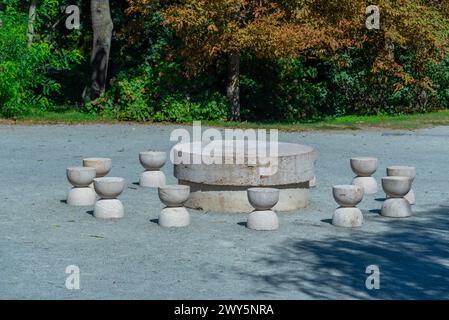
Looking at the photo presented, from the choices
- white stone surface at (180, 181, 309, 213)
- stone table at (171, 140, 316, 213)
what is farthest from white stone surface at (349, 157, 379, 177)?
white stone surface at (180, 181, 309, 213)

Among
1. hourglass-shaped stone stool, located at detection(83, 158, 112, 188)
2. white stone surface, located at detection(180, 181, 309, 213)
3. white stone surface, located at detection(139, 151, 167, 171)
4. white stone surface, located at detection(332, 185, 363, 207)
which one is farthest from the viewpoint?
white stone surface, located at detection(139, 151, 167, 171)

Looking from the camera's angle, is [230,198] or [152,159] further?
[152,159]

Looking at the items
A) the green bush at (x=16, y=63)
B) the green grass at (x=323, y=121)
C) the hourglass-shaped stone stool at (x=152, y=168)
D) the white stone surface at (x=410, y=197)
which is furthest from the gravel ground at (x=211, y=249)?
the green bush at (x=16, y=63)

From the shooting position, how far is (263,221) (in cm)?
1049

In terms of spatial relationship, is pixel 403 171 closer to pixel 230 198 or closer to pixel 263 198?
pixel 230 198

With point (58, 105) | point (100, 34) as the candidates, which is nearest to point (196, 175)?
point (100, 34)

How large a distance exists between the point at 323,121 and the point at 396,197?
13.2 meters

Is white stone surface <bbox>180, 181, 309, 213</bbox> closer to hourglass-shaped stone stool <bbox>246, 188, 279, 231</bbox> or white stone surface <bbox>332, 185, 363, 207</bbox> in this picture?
hourglass-shaped stone stool <bbox>246, 188, 279, 231</bbox>

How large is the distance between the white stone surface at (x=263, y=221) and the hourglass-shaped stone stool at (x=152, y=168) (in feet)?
10.5

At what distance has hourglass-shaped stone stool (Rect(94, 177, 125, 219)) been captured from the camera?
11055mm

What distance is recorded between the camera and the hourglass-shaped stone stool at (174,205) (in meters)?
10.6

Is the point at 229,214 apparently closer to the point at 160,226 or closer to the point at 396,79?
the point at 160,226

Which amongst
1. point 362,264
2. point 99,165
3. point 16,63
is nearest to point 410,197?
point 362,264

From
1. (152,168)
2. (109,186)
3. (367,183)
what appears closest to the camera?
(109,186)
